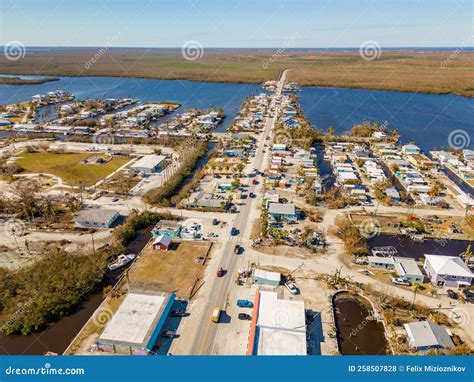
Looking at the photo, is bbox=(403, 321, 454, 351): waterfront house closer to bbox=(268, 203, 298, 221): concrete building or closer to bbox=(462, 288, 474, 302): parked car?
bbox=(462, 288, 474, 302): parked car

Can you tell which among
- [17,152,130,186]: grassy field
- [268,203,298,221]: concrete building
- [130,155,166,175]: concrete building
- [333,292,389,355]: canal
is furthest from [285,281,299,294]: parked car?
[17,152,130,186]: grassy field

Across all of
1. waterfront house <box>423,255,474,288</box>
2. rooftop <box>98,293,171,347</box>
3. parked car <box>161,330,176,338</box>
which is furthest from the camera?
waterfront house <box>423,255,474,288</box>


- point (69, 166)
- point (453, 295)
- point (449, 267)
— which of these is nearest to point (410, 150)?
point (449, 267)

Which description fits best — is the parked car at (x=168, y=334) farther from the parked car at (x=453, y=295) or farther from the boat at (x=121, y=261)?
the parked car at (x=453, y=295)

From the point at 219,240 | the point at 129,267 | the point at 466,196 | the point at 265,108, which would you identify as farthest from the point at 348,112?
the point at 129,267

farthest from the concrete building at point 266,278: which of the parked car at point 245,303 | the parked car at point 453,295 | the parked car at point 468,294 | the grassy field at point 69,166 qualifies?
the grassy field at point 69,166
